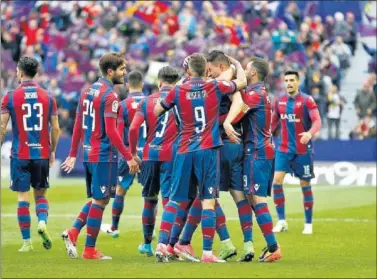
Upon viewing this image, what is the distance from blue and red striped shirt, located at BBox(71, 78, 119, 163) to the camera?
11.9 meters

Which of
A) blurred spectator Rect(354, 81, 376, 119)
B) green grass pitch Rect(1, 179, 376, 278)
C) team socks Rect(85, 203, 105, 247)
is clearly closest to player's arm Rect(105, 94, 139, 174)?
team socks Rect(85, 203, 105, 247)

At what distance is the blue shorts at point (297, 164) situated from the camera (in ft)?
54.6

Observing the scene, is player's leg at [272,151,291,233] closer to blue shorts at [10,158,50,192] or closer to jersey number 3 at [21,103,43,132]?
blue shorts at [10,158,50,192]

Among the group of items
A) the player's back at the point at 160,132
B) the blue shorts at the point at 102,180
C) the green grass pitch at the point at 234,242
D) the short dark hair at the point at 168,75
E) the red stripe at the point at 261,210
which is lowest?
the green grass pitch at the point at 234,242

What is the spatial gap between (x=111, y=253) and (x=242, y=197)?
204cm

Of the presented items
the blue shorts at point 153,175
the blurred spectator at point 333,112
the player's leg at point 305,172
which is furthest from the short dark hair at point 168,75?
the blurred spectator at point 333,112

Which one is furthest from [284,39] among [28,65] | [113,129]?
[113,129]

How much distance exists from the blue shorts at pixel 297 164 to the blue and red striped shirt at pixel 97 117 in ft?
16.8

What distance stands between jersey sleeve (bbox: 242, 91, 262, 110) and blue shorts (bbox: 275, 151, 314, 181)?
4.85m

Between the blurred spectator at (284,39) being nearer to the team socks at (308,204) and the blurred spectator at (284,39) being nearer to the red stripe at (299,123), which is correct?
the red stripe at (299,123)

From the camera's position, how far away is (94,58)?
31578mm

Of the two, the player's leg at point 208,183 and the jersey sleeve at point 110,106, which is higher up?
the jersey sleeve at point 110,106

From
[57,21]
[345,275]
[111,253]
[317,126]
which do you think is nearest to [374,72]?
[57,21]

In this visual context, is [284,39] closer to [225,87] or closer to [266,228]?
[266,228]
